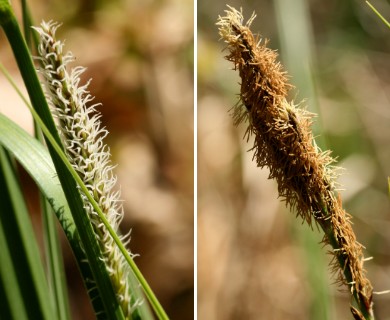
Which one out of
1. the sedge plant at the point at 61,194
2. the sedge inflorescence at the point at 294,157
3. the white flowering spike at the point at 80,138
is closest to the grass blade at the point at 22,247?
the sedge plant at the point at 61,194

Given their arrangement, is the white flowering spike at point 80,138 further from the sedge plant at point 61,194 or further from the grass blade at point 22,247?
the grass blade at point 22,247

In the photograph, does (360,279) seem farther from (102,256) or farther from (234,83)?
(234,83)

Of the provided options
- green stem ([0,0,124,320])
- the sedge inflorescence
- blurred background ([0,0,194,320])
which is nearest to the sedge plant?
green stem ([0,0,124,320])

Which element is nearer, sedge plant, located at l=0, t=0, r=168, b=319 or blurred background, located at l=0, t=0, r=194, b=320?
sedge plant, located at l=0, t=0, r=168, b=319

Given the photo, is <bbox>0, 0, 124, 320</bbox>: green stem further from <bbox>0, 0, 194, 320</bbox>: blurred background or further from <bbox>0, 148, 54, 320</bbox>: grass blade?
<bbox>0, 0, 194, 320</bbox>: blurred background

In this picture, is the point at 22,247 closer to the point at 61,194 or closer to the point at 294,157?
the point at 61,194
